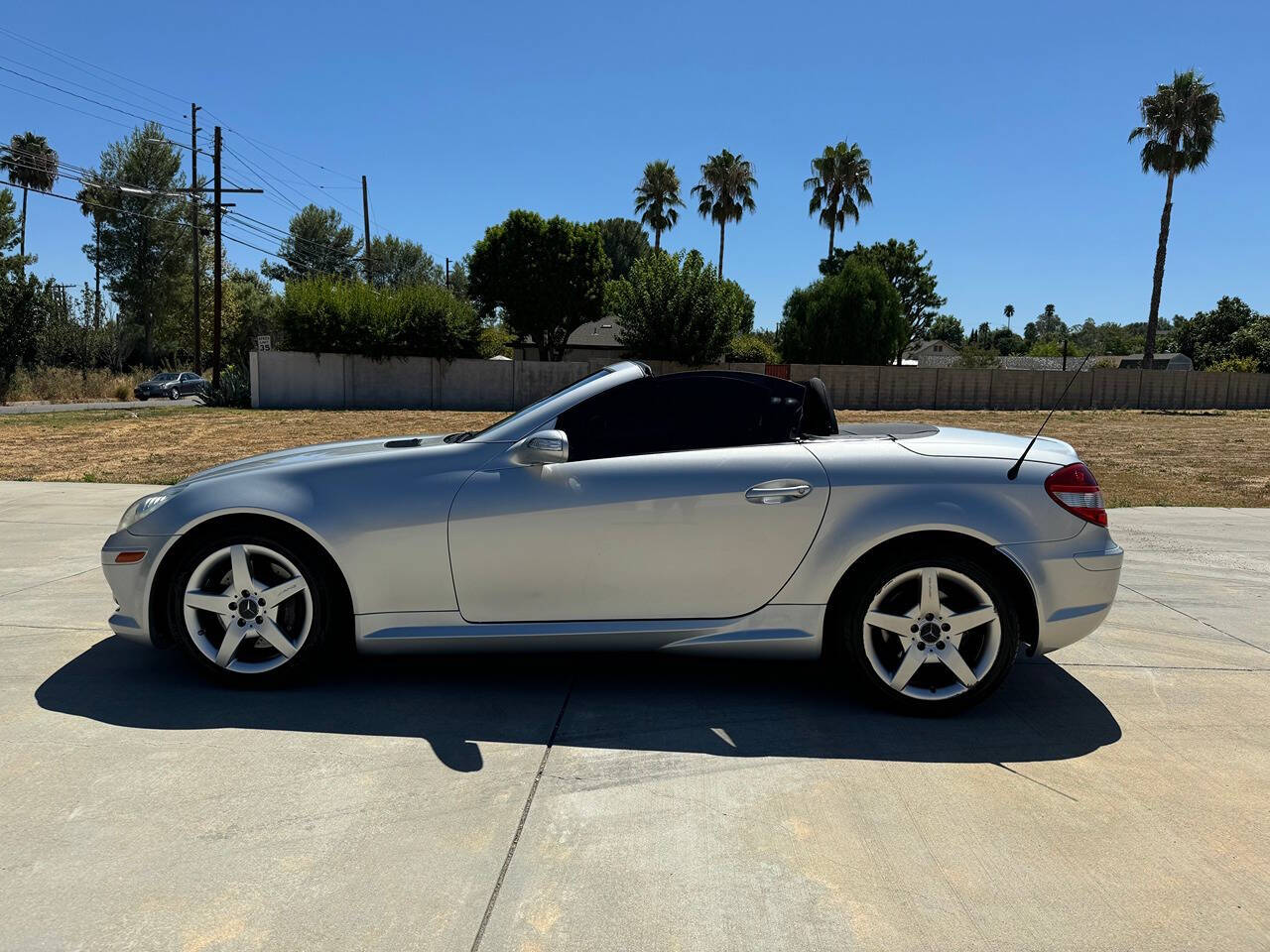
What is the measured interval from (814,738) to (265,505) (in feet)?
8.11

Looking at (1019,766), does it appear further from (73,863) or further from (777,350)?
(777,350)

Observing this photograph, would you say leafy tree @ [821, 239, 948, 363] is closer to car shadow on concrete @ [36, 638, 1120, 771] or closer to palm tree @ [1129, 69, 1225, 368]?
palm tree @ [1129, 69, 1225, 368]

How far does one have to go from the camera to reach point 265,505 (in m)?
3.74

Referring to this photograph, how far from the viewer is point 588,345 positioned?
178 ft

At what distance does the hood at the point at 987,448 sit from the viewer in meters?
3.78

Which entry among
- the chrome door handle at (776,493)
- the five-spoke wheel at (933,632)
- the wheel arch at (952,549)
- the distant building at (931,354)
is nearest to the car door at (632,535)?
the chrome door handle at (776,493)

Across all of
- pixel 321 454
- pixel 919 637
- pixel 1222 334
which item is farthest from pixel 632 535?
pixel 1222 334

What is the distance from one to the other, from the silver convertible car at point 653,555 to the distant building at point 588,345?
45.4 meters

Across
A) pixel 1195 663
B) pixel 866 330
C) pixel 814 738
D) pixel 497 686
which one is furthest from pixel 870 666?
pixel 866 330

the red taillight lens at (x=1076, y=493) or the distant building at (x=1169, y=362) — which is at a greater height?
the distant building at (x=1169, y=362)

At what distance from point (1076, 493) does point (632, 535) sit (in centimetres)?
187

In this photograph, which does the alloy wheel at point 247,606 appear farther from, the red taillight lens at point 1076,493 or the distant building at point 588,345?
the distant building at point 588,345

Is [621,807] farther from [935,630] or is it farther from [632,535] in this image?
[935,630]

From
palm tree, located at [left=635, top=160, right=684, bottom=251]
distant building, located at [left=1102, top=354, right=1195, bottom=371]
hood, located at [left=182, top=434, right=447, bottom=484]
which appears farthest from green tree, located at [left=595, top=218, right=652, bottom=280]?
hood, located at [left=182, top=434, right=447, bottom=484]
